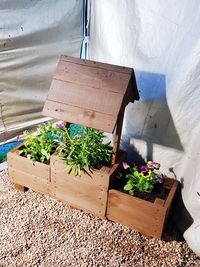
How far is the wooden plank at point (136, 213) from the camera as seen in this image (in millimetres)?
1636

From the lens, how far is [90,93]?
1.58 m

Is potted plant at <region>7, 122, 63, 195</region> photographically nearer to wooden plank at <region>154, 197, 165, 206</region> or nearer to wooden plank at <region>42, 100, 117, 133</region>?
wooden plank at <region>42, 100, 117, 133</region>

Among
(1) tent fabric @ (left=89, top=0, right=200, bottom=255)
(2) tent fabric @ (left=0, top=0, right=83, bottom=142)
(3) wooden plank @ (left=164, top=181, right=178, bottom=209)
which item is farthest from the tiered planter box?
(2) tent fabric @ (left=0, top=0, right=83, bottom=142)

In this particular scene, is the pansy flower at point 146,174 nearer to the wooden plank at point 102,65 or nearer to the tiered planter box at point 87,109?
the tiered planter box at point 87,109

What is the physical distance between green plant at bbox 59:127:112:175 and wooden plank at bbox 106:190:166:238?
23cm

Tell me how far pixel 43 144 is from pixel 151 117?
801mm

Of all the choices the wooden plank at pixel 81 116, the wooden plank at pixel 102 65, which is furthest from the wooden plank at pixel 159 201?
the wooden plank at pixel 102 65

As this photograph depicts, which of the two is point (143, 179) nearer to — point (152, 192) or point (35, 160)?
point (152, 192)

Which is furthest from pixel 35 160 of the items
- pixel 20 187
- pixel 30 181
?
pixel 20 187

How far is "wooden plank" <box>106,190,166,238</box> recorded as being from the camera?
1.64 metres

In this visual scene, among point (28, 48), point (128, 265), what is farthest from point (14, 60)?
point (128, 265)

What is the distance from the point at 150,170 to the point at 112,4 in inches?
48.0

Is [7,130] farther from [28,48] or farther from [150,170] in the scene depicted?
[150,170]

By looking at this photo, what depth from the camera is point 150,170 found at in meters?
1.80
